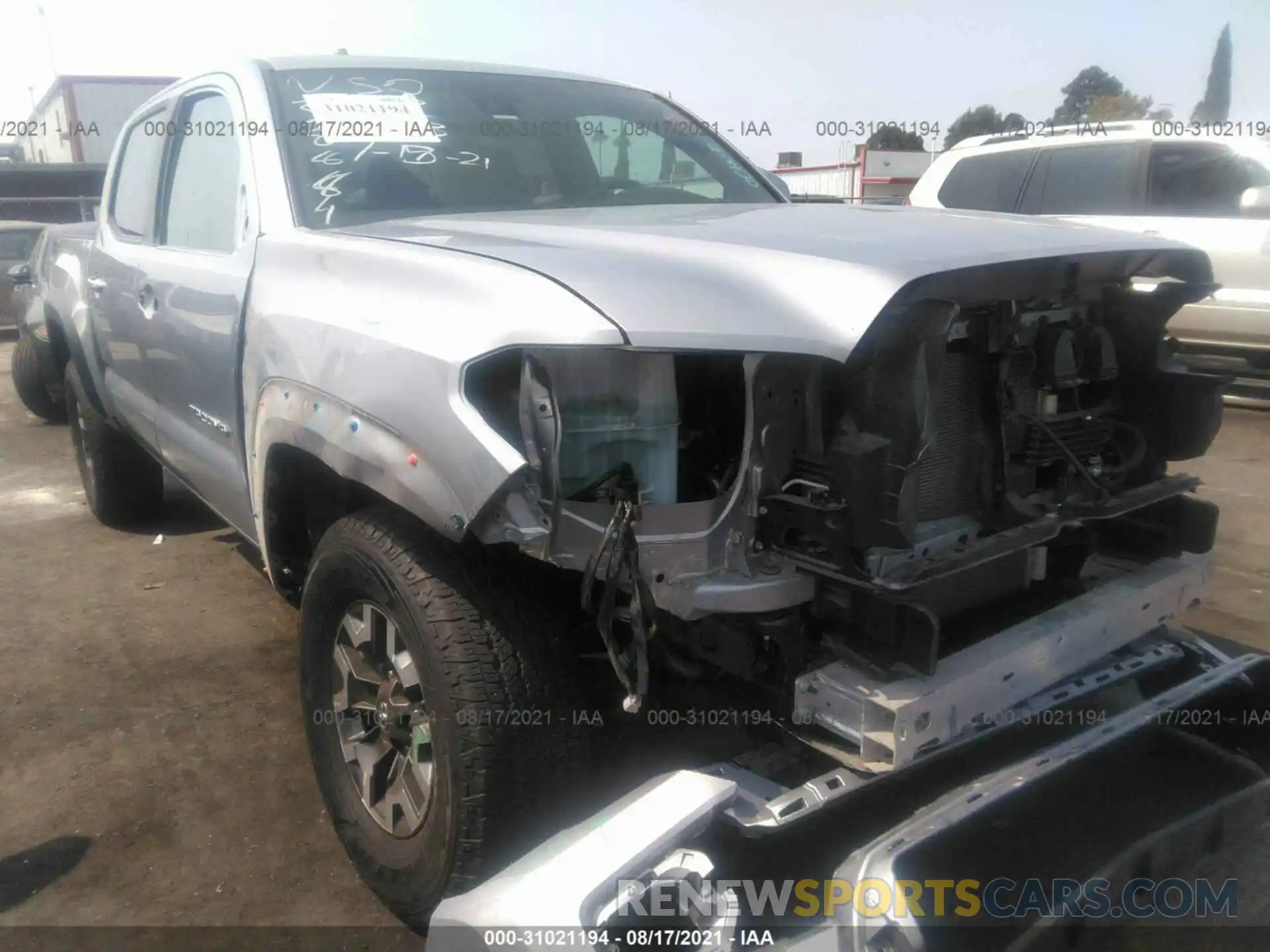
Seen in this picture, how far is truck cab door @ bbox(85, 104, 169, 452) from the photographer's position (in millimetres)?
3680

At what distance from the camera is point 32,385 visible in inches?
307

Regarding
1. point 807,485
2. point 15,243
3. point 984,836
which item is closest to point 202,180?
point 807,485

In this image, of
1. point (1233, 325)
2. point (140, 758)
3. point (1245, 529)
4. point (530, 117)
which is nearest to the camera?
point (140, 758)

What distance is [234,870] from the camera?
2559 millimetres

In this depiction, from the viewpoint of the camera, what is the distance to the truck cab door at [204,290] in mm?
2822

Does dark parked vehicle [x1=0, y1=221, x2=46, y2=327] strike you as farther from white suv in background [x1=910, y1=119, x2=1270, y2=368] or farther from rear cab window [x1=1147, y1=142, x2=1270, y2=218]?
rear cab window [x1=1147, y1=142, x2=1270, y2=218]

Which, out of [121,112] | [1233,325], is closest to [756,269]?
[1233,325]

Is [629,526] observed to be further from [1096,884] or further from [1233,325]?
[1233,325]

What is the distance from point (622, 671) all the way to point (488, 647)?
275mm

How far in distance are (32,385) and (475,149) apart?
20.5ft

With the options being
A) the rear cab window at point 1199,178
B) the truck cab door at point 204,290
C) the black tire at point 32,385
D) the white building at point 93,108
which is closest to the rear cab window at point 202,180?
the truck cab door at point 204,290

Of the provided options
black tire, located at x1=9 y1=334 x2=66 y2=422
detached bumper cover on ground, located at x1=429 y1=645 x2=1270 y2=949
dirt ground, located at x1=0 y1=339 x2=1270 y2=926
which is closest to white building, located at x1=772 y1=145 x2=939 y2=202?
black tire, located at x1=9 y1=334 x2=66 y2=422

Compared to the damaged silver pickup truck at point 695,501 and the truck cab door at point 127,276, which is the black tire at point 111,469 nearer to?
the truck cab door at point 127,276

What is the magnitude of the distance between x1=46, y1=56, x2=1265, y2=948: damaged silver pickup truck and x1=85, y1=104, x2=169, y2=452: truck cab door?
1025 millimetres
